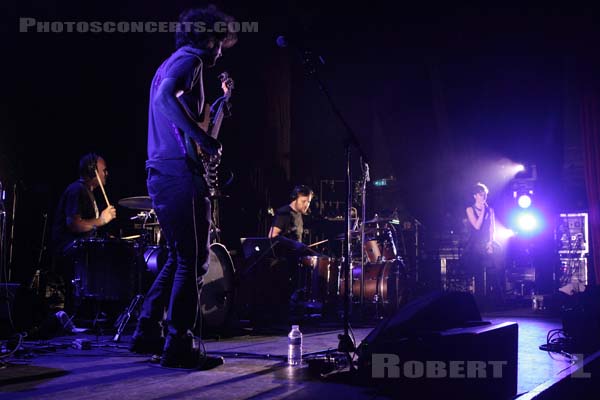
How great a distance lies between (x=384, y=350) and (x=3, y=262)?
18.3 ft

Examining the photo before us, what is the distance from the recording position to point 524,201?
11102 mm

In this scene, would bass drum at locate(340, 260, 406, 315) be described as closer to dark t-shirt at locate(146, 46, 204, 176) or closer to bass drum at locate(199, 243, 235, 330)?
bass drum at locate(199, 243, 235, 330)

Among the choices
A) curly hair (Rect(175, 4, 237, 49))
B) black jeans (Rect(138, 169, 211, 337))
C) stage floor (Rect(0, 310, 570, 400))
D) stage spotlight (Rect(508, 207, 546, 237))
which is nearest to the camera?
stage floor (Rect(0, 310, 570, 400))

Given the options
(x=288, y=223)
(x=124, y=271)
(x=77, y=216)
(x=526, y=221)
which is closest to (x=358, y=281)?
(x=288, y=223)

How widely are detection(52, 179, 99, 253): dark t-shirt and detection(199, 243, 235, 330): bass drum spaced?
1447 mm

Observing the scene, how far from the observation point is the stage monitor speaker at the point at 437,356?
279cm

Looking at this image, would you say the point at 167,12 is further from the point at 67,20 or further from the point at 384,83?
the point at 384,83

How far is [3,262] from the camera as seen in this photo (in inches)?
271

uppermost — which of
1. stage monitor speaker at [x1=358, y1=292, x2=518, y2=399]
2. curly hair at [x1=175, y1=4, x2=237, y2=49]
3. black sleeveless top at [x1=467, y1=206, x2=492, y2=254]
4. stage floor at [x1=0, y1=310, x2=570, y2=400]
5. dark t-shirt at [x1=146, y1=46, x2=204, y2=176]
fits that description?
curly hair at [x1=175, y1=4, x2=237, y2=49]

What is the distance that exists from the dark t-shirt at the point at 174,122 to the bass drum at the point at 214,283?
6.91 feet

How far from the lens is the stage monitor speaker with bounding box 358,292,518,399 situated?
9.15 ft

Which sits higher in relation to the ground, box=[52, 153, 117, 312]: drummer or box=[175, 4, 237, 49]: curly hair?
box=[175, 4, 237, 49]: curly hair

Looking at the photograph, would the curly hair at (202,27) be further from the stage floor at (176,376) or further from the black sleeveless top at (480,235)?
the black sleeveless top at (480,235)

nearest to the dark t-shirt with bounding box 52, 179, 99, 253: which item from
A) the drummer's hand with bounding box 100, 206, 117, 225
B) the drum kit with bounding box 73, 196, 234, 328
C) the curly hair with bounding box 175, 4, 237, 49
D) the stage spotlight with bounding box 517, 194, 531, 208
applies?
the drummer's hand with bounding box 100, 206, 117, 225
